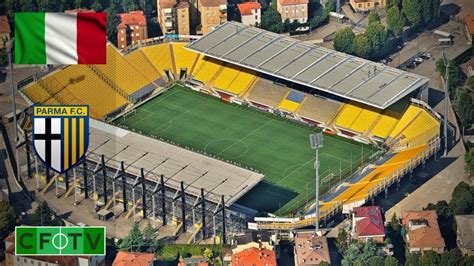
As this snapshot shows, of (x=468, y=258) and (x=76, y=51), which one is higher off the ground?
(x=76, y=51)

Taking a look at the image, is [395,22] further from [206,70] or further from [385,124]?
[385,124]

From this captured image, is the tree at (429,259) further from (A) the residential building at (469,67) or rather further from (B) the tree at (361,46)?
(B) the tree at (361,46)

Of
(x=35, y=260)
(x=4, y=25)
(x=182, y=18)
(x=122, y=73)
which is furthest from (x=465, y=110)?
(x=4, y=25)

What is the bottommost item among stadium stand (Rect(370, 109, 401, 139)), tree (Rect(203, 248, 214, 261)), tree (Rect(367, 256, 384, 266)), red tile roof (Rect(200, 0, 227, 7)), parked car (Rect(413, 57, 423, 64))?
tree (Rect(203, 248, 214, 261))

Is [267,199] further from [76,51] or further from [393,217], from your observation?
[76,51]

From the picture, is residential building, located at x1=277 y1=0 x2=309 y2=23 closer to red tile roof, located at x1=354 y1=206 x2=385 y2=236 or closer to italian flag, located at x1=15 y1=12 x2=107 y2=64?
red tile roof, located at x1=354 y1=206 x2=385 y2=236

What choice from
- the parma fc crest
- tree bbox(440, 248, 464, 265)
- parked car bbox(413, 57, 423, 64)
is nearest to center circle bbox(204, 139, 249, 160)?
tree bbox(440, 248, 464, 265)

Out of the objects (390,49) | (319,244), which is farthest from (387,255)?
(390,49)
